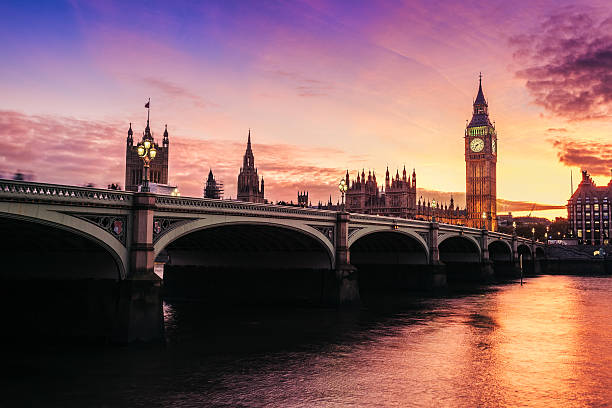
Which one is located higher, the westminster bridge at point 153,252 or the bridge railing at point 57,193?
the bridge railing at point 57,193

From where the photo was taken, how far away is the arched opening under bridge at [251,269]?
42781 mm

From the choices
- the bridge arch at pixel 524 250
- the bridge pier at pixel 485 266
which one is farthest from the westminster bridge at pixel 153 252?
the bridge arch at pixel 524 250

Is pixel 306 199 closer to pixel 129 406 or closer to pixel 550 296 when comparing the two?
pixel 550 296

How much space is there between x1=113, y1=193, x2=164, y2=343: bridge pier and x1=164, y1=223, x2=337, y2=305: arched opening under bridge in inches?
527

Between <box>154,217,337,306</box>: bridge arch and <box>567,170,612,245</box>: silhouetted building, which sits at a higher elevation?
<box>567,170,612,245</box>: silhouetted building

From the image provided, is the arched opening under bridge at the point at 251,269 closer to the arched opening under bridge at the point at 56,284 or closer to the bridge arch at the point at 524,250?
the arched opening under bridge at the point at 56,284

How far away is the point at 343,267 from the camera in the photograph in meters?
42.6

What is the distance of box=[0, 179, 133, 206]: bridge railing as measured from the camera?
2177 centimetres

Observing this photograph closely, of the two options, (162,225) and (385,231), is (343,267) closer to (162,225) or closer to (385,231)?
(385,231)

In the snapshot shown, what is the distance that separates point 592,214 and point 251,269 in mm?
180588

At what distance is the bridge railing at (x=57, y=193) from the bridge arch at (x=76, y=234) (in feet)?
1.66

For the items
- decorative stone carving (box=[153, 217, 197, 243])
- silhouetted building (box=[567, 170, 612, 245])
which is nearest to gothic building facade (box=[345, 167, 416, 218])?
silhouetted building (box=[567, 170, 612, 245])

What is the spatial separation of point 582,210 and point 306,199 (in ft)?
322

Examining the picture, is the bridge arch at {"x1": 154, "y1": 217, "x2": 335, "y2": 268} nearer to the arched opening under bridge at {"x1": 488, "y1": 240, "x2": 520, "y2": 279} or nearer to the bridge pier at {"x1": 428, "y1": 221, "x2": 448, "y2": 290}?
the bridge pier at {"x1": 428, "y1": 221, "x2": 448, "y2": 290}
